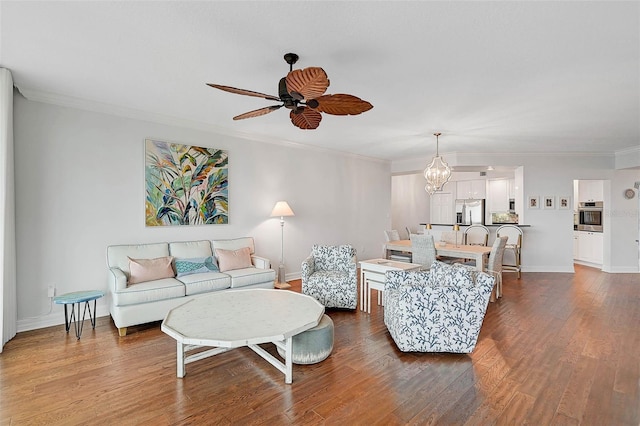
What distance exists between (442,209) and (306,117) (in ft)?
27.1

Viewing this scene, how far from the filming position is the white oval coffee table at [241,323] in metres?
2.19

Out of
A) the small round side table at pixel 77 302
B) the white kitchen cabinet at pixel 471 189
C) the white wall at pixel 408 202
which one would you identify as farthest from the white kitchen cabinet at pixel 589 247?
the small round side table at pixel 77 302

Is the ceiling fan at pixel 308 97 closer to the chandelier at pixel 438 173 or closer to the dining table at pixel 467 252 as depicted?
the chandelier at pixel 438 173

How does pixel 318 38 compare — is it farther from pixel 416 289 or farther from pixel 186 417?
pixel 186 417

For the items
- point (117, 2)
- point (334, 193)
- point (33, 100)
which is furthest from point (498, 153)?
point (33, 100)

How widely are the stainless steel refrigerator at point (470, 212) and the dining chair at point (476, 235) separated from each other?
2857mm

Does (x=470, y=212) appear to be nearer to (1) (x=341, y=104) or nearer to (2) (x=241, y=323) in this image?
(1) (x=341, y=104)

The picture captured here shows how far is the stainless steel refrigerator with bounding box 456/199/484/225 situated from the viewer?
8953 mm

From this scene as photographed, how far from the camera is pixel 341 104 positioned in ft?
7.89

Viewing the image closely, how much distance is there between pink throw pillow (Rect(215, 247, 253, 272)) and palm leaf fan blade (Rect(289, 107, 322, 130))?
7.52 feet

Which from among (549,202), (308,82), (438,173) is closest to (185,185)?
(308,82)

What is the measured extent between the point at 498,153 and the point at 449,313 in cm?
519

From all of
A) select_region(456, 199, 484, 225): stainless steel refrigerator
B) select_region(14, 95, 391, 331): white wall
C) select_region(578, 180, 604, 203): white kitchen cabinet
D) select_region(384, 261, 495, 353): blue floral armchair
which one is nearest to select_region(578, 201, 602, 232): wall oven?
select_region(578, 180, 604, 203): white kitchen cabinet

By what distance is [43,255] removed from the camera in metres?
3.45
